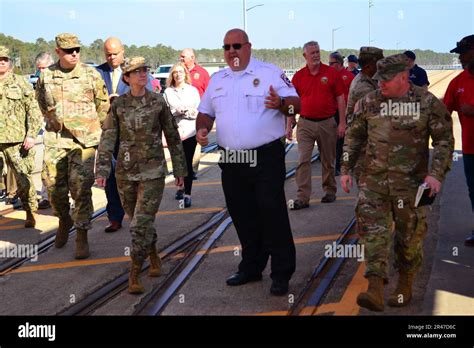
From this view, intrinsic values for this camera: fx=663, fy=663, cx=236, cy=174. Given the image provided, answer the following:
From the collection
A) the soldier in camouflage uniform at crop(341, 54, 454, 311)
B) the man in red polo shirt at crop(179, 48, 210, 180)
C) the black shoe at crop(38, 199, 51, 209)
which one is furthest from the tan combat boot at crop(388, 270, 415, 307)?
the black shoe at crop(38, 199, 51, 209)

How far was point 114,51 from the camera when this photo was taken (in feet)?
26.0

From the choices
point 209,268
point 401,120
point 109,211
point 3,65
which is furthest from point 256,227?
point 3,65

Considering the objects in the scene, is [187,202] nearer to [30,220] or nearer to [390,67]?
[30,220]

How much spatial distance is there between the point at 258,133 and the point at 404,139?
125 centimetres

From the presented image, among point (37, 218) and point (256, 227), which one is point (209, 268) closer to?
point (256, 227)

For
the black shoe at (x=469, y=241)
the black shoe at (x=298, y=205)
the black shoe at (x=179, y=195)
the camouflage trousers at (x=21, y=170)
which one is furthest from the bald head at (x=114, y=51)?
the black shoe at (x=469, y=241)

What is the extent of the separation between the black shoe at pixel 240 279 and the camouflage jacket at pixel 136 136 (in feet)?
3.86

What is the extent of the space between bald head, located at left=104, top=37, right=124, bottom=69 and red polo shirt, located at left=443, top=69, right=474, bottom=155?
386 centimetres

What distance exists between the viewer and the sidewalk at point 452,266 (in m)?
5.39

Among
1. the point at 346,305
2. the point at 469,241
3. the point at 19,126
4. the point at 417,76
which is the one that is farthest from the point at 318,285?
the point at 417,76

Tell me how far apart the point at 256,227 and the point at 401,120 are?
1723 mm

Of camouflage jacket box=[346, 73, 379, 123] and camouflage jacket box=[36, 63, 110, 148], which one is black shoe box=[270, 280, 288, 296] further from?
camouflage jacket box=[36, 63, 110, 148]

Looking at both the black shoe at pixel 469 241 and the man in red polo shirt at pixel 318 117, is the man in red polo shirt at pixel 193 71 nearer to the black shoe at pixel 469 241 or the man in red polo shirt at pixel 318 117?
the man in red polo shirt at pixel 318 117
